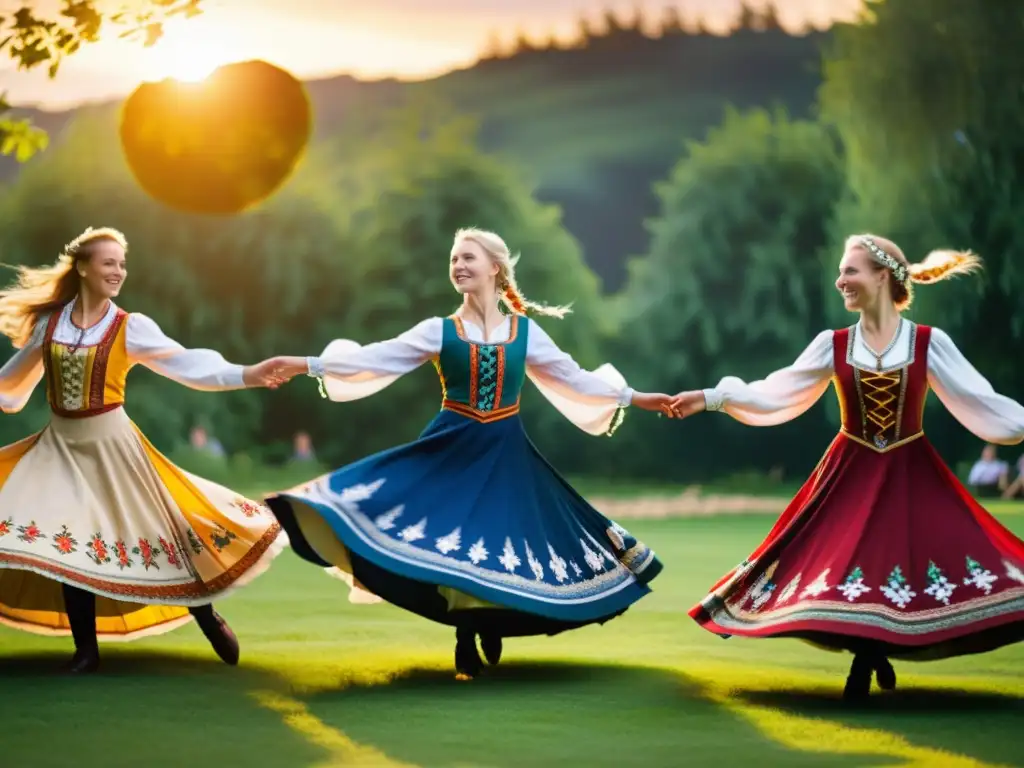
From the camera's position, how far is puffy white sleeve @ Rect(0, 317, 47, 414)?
5617 mm

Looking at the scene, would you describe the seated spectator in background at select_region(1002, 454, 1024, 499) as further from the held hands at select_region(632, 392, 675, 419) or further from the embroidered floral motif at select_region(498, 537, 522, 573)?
the embroidered floral motif at select_region(498, 537, 522, 573)

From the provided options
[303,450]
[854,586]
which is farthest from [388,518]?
[303,450]

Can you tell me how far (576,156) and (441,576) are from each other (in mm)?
24887

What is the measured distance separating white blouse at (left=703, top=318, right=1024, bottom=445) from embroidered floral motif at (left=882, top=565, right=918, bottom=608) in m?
0.58

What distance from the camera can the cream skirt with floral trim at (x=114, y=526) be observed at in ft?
17.0

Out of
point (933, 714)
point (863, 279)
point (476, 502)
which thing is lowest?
point (933, 714)

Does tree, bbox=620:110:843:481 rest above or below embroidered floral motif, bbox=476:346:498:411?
above

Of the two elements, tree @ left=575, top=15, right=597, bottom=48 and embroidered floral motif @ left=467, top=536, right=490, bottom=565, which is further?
tree @ left=575, top=15, right=597, bottom=48

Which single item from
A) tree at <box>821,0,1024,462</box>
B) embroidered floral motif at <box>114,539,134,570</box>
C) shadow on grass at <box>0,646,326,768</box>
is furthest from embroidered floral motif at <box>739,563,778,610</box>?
tree at <box>821,0,1024,462</box>

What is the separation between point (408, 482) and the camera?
208 inches

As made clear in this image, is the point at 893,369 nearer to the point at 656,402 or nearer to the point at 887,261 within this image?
the point at 887,261

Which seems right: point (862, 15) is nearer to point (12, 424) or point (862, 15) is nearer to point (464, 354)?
point (12, 424)

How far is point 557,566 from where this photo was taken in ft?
17.3

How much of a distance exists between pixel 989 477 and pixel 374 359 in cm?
1262
